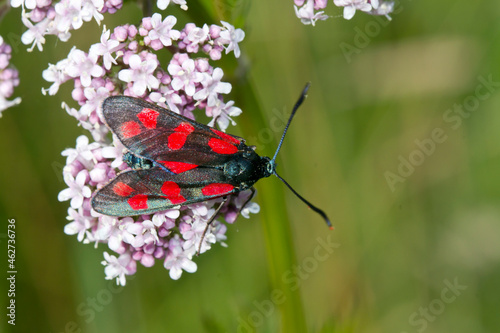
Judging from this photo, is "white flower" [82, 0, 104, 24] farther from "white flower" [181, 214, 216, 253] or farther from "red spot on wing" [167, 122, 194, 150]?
"white flower" [181, 214, 216, 253]

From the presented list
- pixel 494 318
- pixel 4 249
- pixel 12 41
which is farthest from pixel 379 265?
pixel 12 41

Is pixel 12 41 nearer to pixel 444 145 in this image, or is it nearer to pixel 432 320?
pixel 444 145

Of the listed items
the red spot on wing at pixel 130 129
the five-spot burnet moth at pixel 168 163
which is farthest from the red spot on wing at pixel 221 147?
the red spot on wing at pixel 130 129

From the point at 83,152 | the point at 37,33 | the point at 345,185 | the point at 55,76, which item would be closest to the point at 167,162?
the point at 83,152

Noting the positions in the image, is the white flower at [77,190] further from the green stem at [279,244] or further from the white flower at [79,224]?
the green stem at [279,244]

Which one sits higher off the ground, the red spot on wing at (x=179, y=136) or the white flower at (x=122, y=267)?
the red spot on wing at (x=179, y=136)

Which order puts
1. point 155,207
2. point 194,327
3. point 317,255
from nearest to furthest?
1. point 155,207
2. point 194,327
3. point 317,255
